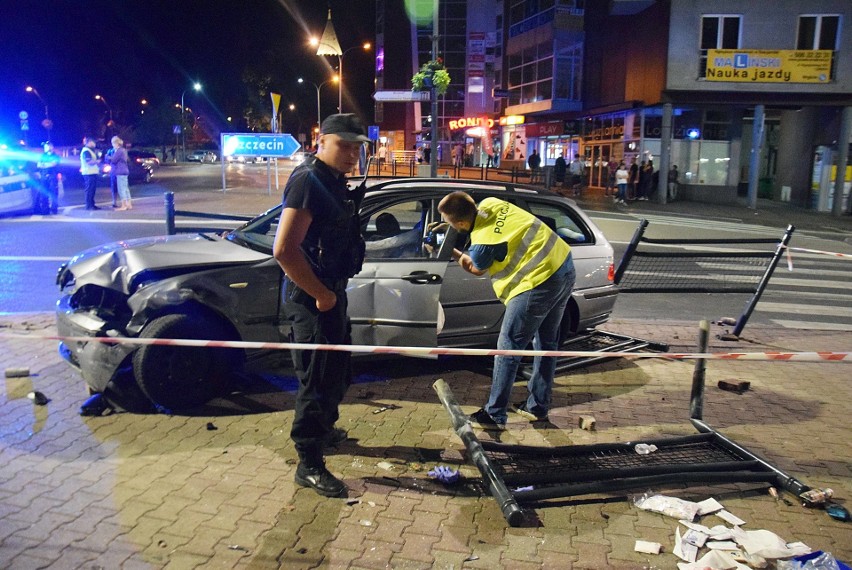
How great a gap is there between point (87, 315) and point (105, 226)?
11530 mm

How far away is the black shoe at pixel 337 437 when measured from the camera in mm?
4414

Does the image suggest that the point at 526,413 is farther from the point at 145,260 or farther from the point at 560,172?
the point at 560,172

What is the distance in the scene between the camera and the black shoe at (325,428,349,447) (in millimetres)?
4414

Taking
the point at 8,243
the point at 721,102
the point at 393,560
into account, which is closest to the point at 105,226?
the point at 8,243

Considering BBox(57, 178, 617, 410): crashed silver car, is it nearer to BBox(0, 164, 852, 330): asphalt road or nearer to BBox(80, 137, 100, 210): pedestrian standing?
BBox(0, 164, 852, 330): asphalt road

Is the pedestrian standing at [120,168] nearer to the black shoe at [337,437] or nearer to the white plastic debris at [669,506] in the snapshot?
the black shoe at [337,437]

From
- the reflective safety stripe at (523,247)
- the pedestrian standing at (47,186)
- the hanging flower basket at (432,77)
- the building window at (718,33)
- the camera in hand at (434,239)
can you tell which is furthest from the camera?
the building window at (718,33)

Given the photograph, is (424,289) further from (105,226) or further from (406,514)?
(105,226)

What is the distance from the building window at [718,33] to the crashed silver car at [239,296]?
23.1m

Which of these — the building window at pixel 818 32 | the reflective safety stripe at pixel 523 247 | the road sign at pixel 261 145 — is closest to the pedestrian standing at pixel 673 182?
the building window at pixel 818 32

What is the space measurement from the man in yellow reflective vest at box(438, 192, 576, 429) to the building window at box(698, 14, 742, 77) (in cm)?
2451

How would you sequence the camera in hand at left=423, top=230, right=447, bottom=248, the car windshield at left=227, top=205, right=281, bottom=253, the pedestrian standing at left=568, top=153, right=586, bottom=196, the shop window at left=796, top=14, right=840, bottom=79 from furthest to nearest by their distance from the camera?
the pedestrian standing at left=568, top=153, right=586, bottom=196, the shop window at left=796, top=14, right=840, bottom=79, the camera in hand at left=423, top=230, right=447, bottom=248, the car windshield at left=227, top=205, right=281, bottom=253

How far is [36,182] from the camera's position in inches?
659

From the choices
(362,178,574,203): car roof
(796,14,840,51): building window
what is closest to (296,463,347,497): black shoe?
(362,178,574,203): car roof
